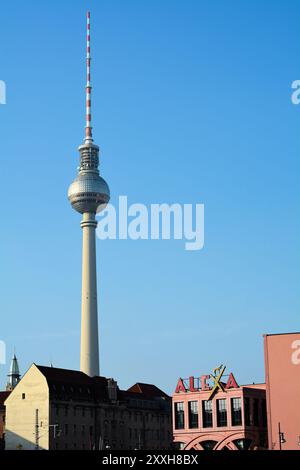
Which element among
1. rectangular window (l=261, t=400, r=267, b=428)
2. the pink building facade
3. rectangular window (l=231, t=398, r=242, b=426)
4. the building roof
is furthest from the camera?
the building roof

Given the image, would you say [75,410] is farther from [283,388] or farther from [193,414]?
[283,388]

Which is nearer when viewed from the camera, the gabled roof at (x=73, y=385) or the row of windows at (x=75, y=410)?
the row of windows at (x=75, y=410)

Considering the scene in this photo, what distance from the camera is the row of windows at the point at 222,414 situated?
5103 inches

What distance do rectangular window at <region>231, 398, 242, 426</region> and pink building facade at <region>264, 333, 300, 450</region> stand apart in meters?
10.2

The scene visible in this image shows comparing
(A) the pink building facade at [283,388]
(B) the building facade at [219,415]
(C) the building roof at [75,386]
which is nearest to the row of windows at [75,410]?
(C) the building roof at [75,386]

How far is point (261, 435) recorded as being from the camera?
13038 cm

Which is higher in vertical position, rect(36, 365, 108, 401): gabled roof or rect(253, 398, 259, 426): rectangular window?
rect(36, 365, 108, 401): gabled roof

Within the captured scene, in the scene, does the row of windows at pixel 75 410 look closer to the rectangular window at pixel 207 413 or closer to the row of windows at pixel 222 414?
the row of windows at pixel 222 414

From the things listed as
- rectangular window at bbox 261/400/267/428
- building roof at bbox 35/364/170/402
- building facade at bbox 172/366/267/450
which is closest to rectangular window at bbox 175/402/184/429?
building facade at bbox 172/366/267/450

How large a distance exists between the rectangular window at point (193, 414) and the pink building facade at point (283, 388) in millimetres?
17940

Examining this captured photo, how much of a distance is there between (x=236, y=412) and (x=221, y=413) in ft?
9.86

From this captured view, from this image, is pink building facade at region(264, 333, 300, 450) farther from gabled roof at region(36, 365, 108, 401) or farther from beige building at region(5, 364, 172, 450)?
gabled roof at region(36, 365, 108, 401)

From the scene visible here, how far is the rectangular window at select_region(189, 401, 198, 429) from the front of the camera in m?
135
